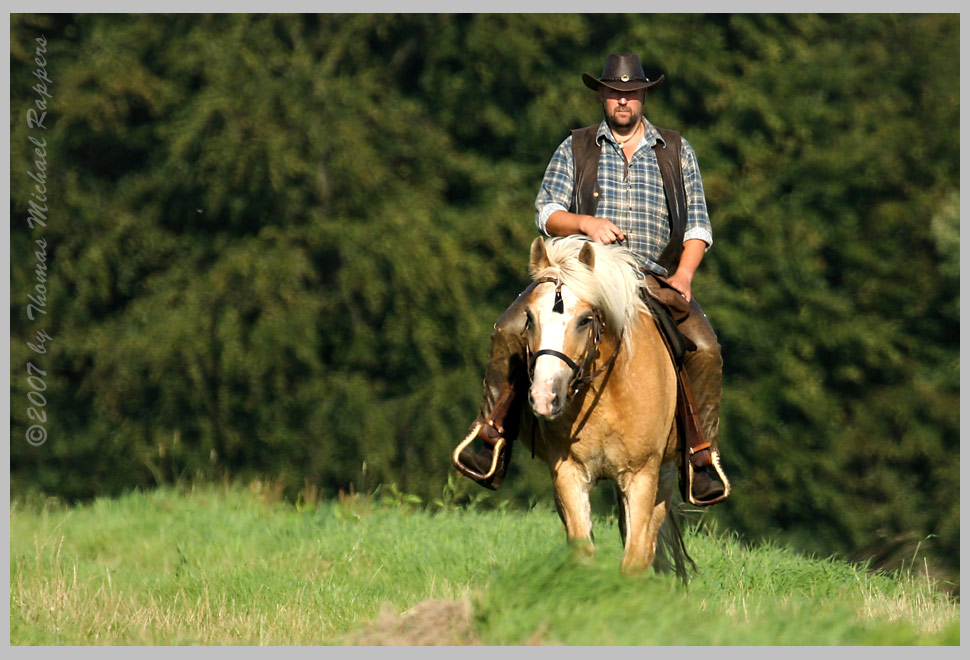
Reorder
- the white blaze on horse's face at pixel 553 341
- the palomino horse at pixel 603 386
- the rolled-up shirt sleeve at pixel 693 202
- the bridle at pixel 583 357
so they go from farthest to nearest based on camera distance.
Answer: the rolled-up shirt sleeve at pixel 693 202 < the palomino horse at pixel 603 386 < the bridle at pixel 583 357 < the white blaze on horse's face at pixel 553 341

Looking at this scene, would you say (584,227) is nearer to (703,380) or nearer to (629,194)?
(629,194)

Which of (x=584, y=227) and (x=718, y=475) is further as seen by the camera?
(x=718, y=475)

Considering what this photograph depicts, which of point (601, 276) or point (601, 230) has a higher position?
point (601, 230)

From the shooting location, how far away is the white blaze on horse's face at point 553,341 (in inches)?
235

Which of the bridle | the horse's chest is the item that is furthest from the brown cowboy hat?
the horse's chest

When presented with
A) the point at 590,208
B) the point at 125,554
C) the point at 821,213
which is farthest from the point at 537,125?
the point at 590,208

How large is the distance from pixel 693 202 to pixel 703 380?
97 centimetres

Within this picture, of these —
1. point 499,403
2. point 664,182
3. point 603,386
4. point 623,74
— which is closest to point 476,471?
point 499,403

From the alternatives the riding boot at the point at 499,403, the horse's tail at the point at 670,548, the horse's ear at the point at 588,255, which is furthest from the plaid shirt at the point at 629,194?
the horse's tail at the point at 670,548

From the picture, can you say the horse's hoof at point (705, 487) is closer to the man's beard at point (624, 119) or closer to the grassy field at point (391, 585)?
the grassy field at point (391, 585)

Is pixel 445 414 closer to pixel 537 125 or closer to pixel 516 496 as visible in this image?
pixel 516 496

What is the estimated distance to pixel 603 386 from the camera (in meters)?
6.71

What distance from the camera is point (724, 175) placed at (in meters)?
20.1

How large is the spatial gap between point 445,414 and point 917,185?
7.68 m
